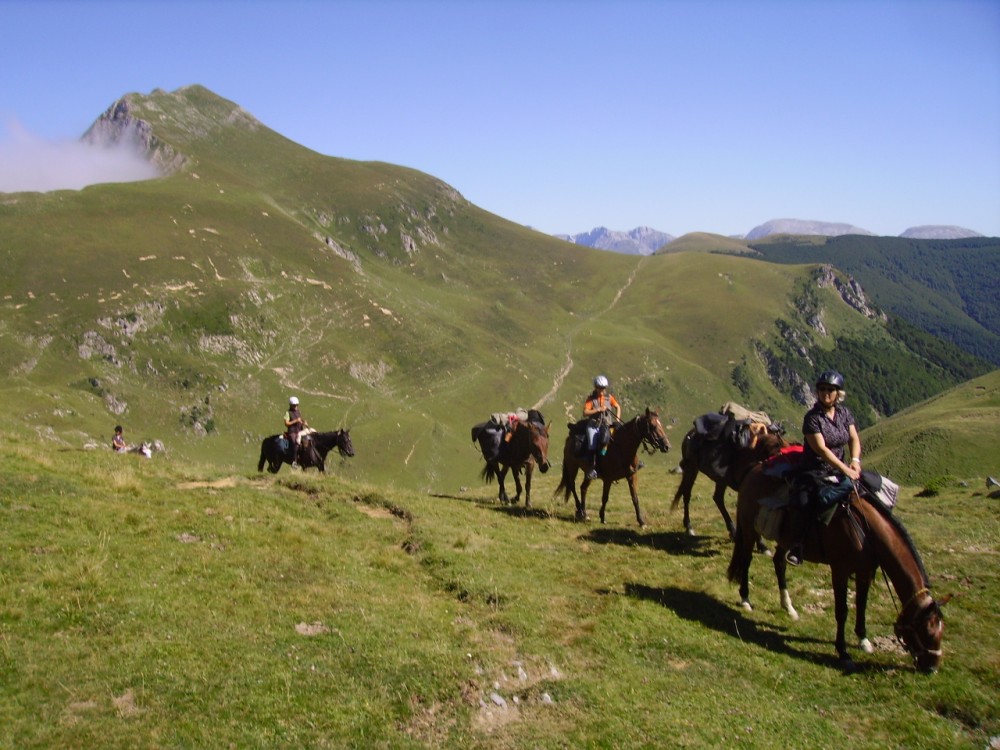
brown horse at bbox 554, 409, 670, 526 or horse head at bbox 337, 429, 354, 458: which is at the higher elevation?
brown horse at bbox 554, 409, 670, 526

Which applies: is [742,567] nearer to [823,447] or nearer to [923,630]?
[823,447]

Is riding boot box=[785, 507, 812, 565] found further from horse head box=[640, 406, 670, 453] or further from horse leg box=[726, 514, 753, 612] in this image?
horse head box=[640, 406, 670, 453]

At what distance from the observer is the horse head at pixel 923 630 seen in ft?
34.8

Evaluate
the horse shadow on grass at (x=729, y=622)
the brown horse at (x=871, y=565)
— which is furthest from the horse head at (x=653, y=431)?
the brown horse at (x=871, y=565)

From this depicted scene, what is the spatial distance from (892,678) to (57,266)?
176m

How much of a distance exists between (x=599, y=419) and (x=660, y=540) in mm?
4794

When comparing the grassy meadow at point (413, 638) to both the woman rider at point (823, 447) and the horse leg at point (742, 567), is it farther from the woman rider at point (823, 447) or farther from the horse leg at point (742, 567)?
the woman rider at point (823, 447)

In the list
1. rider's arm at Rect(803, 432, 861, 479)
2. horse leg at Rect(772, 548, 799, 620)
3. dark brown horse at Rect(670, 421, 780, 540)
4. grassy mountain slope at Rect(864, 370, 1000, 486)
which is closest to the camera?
rider's arm at Rect(803, 432, 861, 479)

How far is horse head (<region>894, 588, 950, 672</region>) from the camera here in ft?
34.8

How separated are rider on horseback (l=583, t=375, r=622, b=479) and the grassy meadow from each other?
14.0 ft

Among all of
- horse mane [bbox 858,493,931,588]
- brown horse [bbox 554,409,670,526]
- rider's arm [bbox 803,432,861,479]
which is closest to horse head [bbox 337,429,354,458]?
brown horse [bbox 554,409,670,526]

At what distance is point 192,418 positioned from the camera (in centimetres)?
13112

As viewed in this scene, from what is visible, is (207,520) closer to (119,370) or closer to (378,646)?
(378,646)

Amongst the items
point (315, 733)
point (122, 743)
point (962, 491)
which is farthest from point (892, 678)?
point (962, 491)
